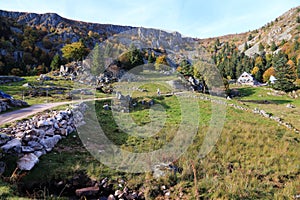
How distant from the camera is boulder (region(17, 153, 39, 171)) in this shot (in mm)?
9516

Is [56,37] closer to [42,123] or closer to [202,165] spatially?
[42,123]

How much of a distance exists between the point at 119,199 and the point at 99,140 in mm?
5259

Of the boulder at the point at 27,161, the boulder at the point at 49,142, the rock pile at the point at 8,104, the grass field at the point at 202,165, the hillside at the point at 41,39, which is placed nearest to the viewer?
the boulder at the point at 27,161

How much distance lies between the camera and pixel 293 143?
16.0m

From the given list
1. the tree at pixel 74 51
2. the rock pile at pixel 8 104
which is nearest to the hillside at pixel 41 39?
the tree at pixel 74 51

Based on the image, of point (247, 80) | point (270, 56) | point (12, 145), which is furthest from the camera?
point (270, 56)

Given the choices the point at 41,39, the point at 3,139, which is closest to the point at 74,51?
the point at 3,139

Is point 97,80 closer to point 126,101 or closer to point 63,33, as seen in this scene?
point 126,101

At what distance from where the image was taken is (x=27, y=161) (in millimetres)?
9750

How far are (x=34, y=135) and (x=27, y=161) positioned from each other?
2.07 m

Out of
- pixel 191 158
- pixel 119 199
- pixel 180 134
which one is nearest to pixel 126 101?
pixel 180 134

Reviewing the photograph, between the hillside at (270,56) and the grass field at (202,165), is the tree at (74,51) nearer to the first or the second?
the grass field at (202,165)

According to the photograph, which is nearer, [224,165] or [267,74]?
[224,165]

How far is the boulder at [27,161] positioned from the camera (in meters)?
9.52
